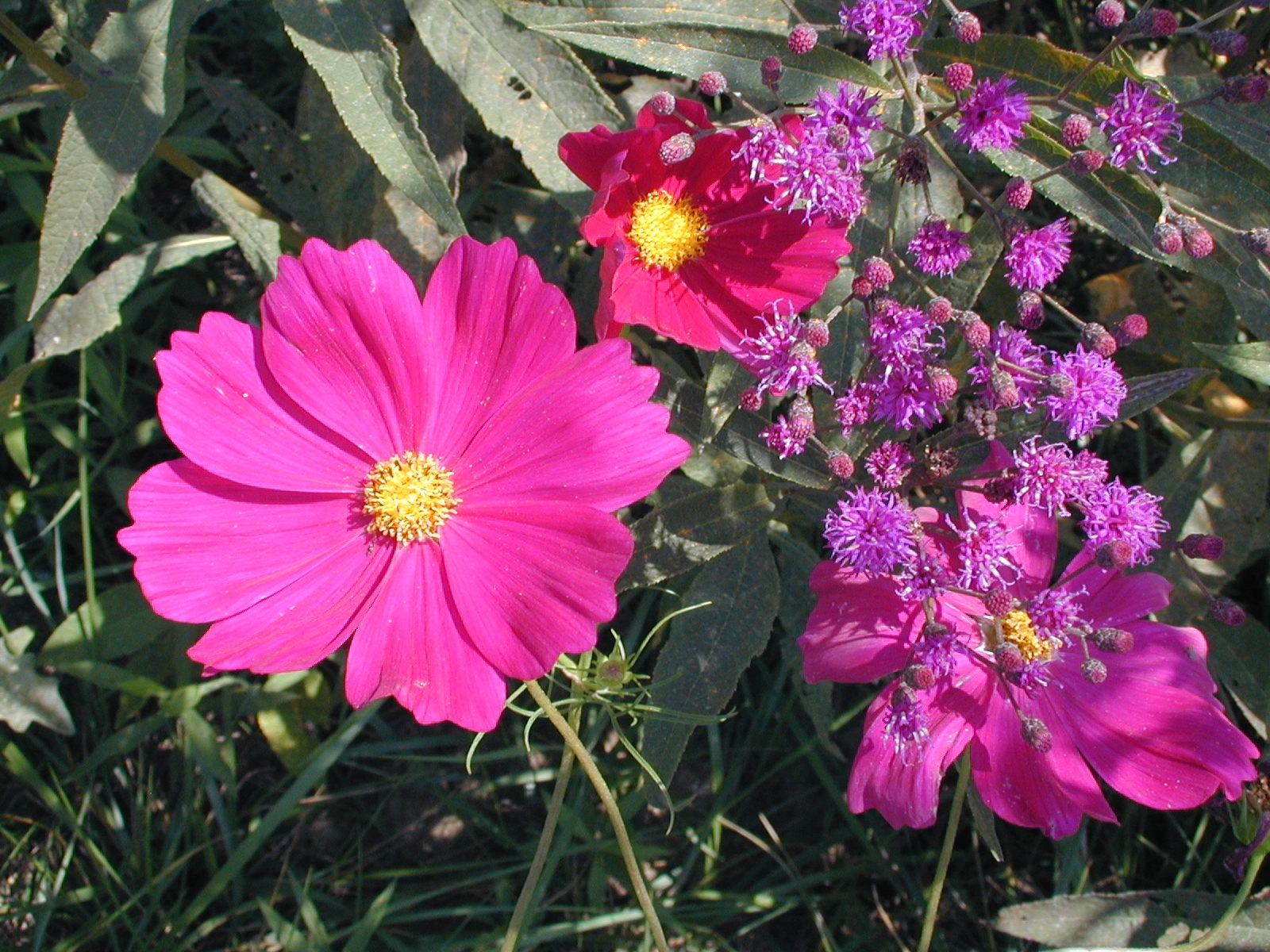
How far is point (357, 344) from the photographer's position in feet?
4.98

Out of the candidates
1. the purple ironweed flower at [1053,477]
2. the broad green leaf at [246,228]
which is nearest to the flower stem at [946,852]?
the purple ironweed flower at [1053,477]

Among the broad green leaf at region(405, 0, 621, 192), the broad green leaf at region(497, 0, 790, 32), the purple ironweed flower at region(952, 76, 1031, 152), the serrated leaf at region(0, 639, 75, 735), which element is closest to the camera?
the purple ironweed flower at region(952, 76, 1031, 152)

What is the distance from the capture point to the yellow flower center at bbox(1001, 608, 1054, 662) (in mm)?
1555

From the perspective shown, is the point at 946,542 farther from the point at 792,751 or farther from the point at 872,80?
the point at 792,751

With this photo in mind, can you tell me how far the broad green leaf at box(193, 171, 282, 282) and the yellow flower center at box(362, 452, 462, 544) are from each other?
433mm

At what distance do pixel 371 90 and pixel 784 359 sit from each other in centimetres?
66

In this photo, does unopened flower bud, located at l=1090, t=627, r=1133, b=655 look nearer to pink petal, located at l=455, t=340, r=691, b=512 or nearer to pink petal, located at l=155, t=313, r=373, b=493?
pink petal, located at l=455, t=340, r=691, b=512

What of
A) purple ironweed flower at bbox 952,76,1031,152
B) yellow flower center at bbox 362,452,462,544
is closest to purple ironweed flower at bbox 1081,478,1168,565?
purple ironweed flower at bbox 952,76,1031,152

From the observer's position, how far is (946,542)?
1484 millimetres

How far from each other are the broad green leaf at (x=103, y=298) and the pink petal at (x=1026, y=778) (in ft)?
4.83

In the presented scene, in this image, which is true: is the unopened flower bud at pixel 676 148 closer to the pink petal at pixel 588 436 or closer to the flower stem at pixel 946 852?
the pink petal at pixel 588 436

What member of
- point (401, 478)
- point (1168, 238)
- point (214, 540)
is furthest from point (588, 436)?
point (1168, 238)

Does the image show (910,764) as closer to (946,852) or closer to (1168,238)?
(946,852)

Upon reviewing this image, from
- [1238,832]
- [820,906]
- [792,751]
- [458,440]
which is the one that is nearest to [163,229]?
[458,440]
